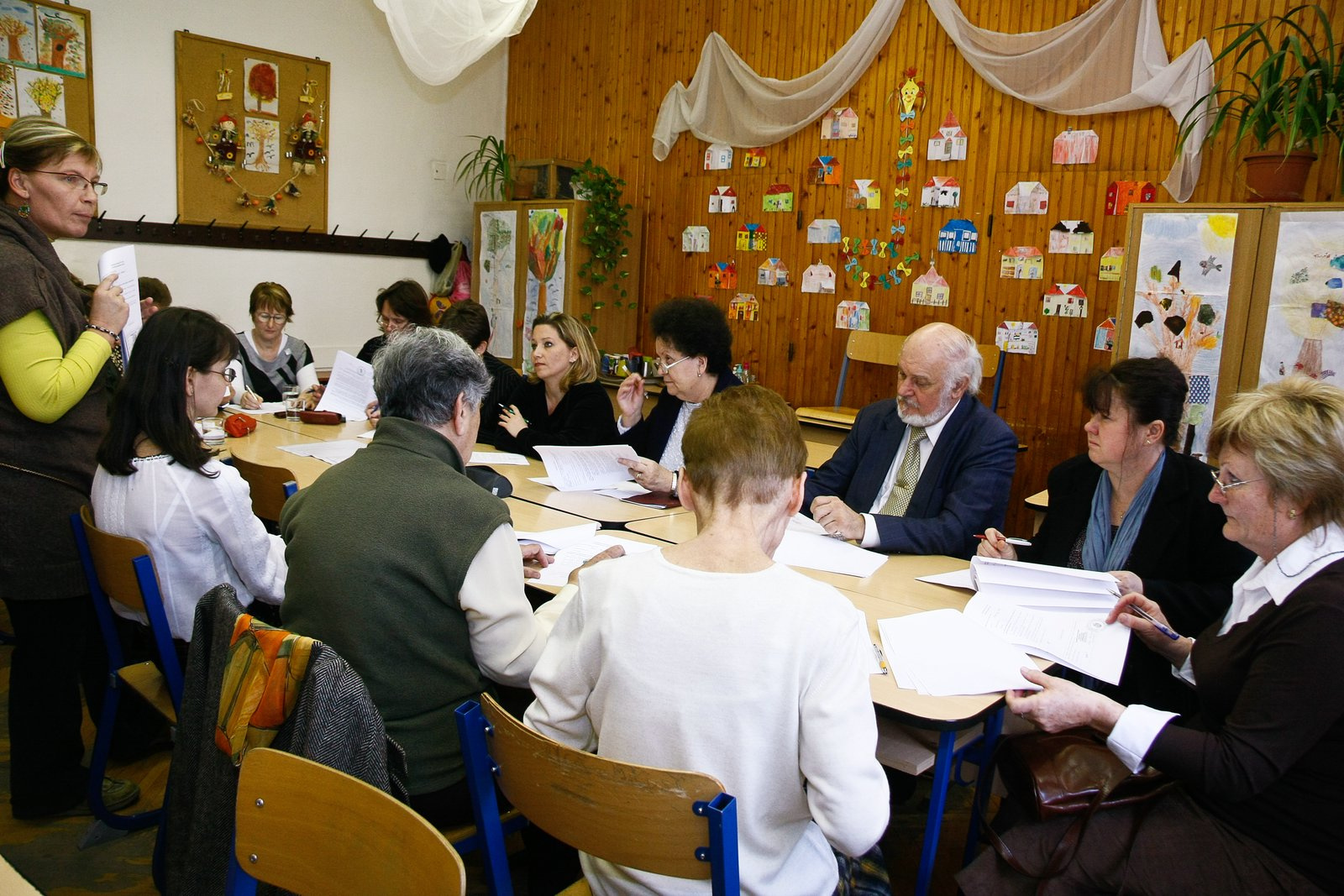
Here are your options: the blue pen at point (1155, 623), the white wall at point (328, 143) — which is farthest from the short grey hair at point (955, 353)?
the white wall at point (328, 143)

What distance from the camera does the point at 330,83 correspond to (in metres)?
6.55

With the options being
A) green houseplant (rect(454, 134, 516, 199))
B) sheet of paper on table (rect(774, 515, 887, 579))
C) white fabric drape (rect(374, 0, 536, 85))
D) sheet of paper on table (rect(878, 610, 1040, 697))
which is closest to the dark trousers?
sheet of paper on table (rect(774, 515, 887, 579))

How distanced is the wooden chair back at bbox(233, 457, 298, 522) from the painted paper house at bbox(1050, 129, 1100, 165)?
401 centimetres

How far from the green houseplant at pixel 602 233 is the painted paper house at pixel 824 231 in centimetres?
140

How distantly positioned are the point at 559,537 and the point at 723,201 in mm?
4176

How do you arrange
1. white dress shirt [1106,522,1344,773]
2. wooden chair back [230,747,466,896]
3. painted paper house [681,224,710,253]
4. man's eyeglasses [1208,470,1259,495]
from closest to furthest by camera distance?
wooden chair back [230,747,466,896]
white dress shirt [1106,522,1344,773]
man's eyeglasses [1208,470,1259,495]
painted paper house [681,224,710,253]

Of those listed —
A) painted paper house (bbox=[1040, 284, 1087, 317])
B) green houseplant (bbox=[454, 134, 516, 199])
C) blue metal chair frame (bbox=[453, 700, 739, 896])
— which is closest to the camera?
blue metal chair frame (bbox=[453, 700, 739, 896])

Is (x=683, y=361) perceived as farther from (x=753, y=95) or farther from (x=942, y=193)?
(x=753, y=95)

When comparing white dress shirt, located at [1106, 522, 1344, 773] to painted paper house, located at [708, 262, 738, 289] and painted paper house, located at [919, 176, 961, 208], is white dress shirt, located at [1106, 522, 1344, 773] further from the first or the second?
painted paper house, located at [708, 262, 738, 289]

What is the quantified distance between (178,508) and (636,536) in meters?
1.14

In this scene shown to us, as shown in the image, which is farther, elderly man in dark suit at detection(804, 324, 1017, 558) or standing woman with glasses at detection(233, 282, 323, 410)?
standing woman with glasses at detection(233, 282, 323, 410)

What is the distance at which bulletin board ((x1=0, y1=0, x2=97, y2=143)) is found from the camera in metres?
5.17

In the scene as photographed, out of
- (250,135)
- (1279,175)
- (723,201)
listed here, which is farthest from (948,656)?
(250,135)

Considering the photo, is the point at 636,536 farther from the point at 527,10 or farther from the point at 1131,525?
the point at 527,10
